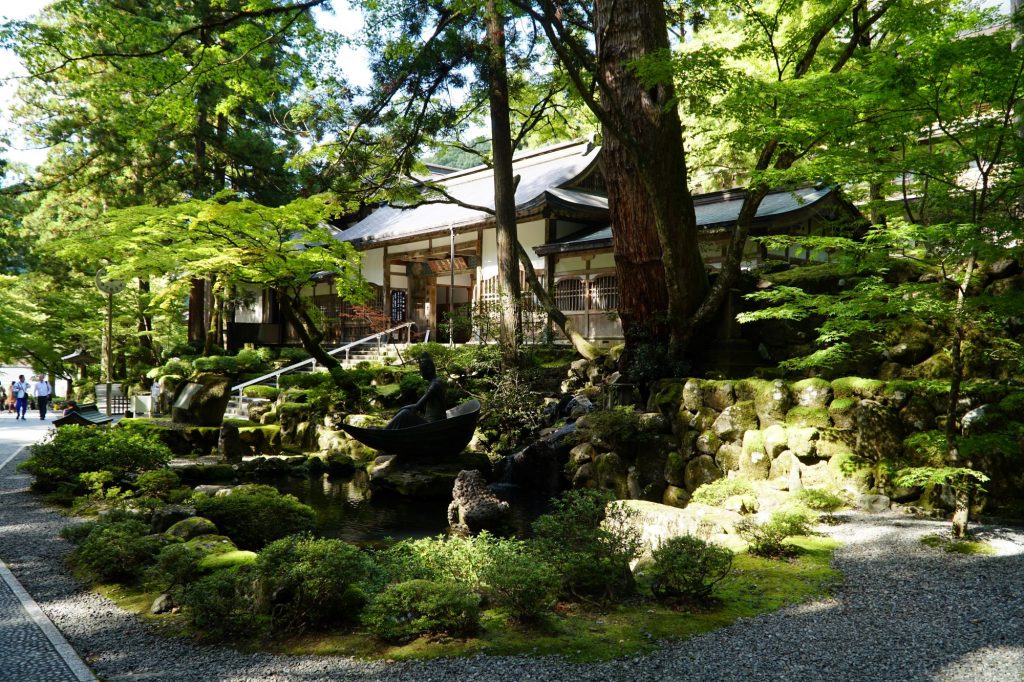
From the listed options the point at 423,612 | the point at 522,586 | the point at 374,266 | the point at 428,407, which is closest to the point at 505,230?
the point at 428,407

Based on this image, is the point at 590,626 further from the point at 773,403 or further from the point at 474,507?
the point at 773,403

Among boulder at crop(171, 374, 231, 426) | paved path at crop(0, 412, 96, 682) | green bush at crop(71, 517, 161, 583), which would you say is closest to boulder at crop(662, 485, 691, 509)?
green bush at crop(71, 517, 161, 583)

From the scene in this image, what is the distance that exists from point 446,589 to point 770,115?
637 centimetres

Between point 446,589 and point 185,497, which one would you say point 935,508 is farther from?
point 185,497

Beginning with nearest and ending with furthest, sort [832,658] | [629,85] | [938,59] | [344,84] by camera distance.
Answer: [832,658] < [938,59] < [629,85] < [344,84]

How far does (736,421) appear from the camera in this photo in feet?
30.8

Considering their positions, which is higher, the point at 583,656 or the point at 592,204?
the point at 592,204

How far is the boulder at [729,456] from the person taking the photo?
9258mm

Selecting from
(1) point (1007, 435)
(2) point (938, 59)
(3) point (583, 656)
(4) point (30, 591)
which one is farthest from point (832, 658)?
(4) point (30, 591)

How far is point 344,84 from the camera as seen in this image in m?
12.8

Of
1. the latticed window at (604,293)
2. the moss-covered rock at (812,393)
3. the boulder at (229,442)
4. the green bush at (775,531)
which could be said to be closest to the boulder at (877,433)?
the moss-covered rock at (812,393)

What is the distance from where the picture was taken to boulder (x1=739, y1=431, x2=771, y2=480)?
8.81 meters

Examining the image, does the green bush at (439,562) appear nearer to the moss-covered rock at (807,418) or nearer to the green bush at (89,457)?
the moss-covered rock at (807,418)

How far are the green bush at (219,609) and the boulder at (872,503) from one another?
639 centimetres
